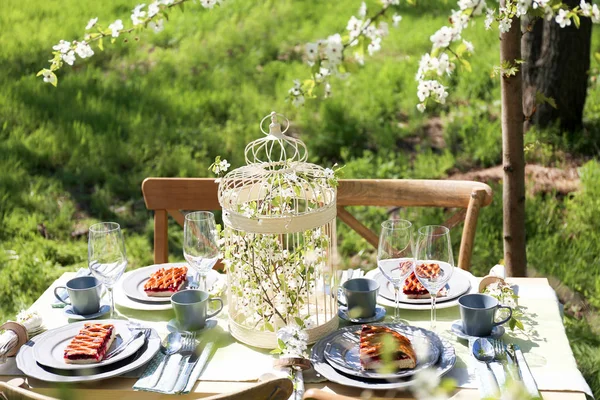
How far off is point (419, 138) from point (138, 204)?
6.64 ft

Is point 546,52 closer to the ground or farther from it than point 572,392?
farther from it

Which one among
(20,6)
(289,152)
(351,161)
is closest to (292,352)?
(351,161)

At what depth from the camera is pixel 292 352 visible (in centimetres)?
182

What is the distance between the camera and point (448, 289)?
2.25 meters

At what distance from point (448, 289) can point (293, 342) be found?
62 centimetres

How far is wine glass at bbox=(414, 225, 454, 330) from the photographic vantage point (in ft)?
6.24

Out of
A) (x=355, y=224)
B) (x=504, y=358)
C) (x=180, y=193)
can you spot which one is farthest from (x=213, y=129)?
(x=504, y=358)

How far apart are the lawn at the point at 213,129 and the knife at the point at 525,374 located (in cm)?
175

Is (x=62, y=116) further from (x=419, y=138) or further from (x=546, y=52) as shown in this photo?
(x=546, y=52)

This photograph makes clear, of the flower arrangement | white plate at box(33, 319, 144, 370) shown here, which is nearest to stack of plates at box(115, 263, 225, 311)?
white plate at box(33, 319, 144, 370)

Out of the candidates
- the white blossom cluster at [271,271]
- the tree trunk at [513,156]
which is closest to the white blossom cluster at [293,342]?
the white blossom cluster at [271,271]

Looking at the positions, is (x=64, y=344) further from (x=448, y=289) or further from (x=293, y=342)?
(x=448, y=289)

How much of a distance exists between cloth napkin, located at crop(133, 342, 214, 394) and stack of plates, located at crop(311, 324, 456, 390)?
269 mm

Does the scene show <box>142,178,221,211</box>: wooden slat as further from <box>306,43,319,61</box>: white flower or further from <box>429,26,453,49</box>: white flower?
<box>306,43,319,61</box>: white flower
